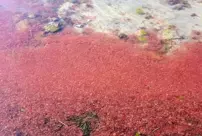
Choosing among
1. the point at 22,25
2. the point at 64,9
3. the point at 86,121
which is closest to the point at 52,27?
the point at 22,25

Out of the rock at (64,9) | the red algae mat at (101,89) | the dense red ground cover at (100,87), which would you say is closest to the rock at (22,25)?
the dense red ground cover at (100,87)

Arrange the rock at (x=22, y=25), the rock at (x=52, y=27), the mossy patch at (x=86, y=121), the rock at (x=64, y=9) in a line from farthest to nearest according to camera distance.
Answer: the rock at (x=64, y=9) → the rock at (x=22, y=25) → the rock at (x=52, y=27) → the mossy patch at (x=86, y=121)

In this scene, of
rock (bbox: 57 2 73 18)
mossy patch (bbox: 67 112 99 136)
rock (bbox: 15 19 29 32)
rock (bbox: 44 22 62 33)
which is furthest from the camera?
rock (bbox: 57 2 73 18)

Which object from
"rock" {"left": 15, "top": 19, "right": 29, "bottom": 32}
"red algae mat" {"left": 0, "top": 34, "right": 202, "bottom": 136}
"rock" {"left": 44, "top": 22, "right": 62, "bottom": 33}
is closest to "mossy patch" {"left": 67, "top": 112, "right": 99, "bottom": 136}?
"red algae mat" {"left": 0, "top": 34, "right": 202, "bottom": 136}

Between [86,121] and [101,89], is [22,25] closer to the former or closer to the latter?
[101,89]

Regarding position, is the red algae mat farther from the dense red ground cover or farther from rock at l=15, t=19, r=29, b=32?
rock at l=15, t=19, r=29, b=32

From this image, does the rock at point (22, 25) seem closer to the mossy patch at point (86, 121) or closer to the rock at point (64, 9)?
the rock at point (64, 9)
